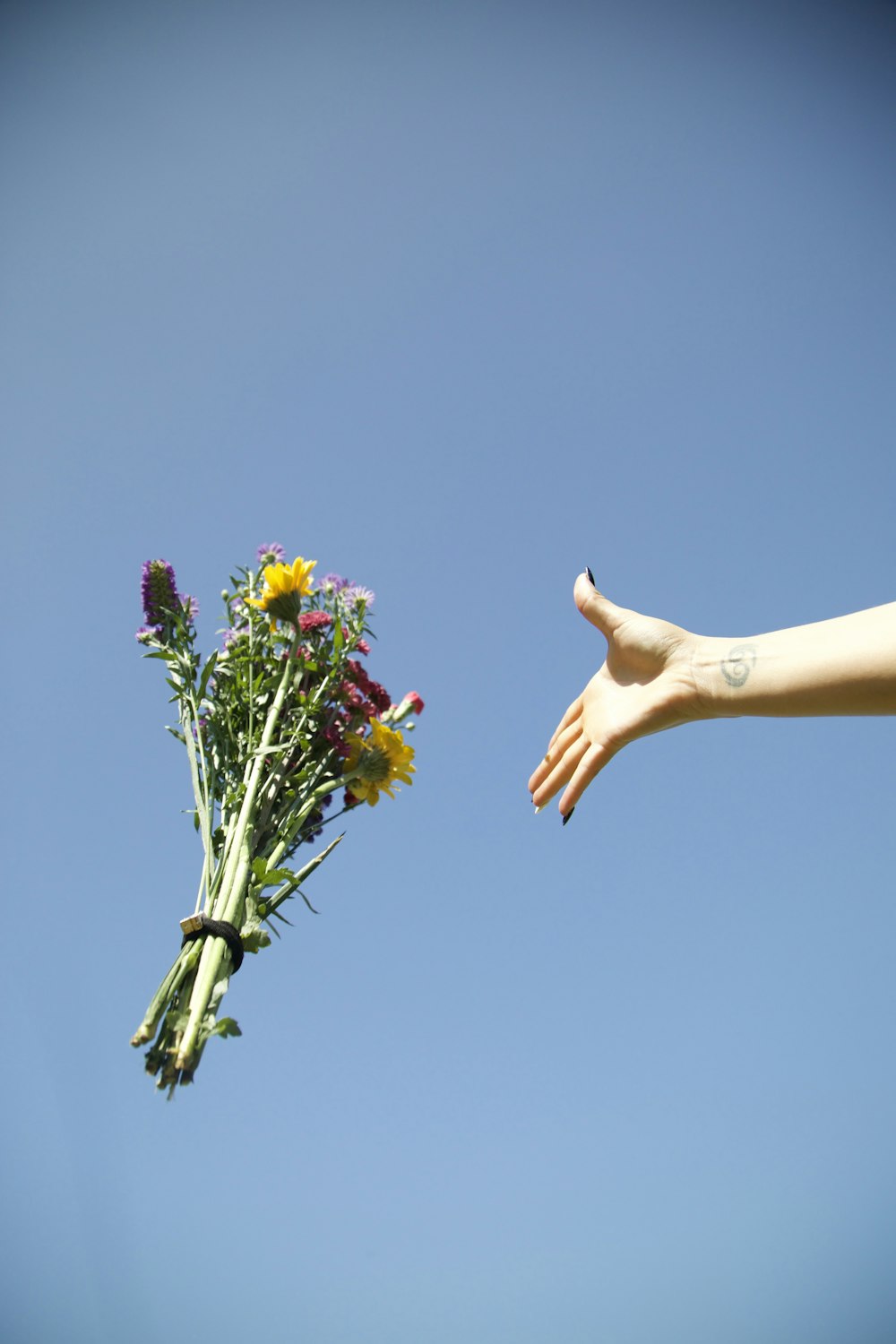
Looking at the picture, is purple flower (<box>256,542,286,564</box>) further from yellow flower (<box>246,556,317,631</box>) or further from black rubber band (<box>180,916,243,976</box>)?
black rubber band (<box>180,916,243,976</box>)

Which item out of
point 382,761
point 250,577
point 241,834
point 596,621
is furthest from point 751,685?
point 250,577

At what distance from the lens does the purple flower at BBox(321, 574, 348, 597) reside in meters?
2.57

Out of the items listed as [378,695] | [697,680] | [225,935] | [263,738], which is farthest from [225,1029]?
[697,680]

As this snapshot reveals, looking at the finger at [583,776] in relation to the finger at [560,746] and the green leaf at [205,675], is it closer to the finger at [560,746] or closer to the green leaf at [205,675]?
the finger at [560,746]

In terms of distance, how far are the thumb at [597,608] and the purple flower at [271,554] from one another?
117 centimetres

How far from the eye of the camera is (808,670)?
5.99 feet

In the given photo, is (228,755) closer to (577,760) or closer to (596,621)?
(577,760)

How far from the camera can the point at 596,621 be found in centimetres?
252

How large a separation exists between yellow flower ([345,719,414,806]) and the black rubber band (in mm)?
698

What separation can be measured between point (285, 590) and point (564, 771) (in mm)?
1108

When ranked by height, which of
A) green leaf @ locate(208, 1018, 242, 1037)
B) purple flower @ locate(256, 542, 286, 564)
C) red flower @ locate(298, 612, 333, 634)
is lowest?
green leaf @ locate(208, 1018, 242, 1037)

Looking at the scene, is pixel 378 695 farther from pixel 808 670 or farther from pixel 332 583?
pixel 808 670

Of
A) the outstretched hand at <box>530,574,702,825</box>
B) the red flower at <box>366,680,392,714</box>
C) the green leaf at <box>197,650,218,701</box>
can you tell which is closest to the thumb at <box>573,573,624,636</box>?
the outstretched hand at <box>530,574,702,825</box>

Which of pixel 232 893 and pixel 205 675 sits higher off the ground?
pixel 205 675
